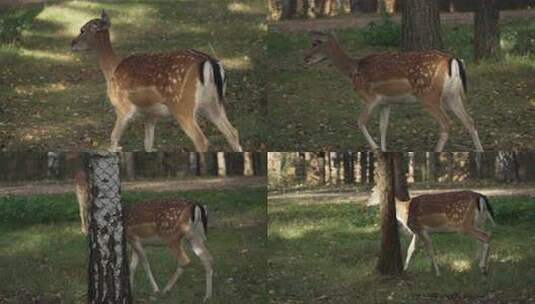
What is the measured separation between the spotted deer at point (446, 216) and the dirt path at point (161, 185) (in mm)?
967

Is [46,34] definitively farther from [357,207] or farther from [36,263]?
[357,207]

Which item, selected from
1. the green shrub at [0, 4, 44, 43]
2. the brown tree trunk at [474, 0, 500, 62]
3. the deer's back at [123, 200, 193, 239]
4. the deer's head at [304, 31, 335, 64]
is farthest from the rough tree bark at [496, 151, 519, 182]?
the green shrub at [0, 4, 44, 43]

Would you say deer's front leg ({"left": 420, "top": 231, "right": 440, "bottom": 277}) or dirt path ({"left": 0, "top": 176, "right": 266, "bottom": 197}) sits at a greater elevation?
dirt path ({"left": 0, "top": 176, "right": 266, "bottom": 197})

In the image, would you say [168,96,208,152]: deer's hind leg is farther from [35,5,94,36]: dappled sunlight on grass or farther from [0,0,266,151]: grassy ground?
[35,5,94,36]: dappled sunlight on grass

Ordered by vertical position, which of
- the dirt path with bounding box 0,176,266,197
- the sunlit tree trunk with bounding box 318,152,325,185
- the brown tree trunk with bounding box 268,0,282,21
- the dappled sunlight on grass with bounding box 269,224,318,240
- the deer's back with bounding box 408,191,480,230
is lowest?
the dappled sunlight on grass with bounding box 269,224,318,240

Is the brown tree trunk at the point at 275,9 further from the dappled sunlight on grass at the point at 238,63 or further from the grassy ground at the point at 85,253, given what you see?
the grassy ground at the point at 85,253

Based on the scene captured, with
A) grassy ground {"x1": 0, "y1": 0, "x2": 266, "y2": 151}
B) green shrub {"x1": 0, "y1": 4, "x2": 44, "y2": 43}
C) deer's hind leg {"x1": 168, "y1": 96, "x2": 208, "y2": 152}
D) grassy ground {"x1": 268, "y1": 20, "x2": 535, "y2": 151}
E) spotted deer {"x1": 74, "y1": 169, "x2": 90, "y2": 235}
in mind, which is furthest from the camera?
green shrub {"x1": 0, "y1": 4, "x2": 44, "y2": 43}

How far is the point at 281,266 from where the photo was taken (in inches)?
238

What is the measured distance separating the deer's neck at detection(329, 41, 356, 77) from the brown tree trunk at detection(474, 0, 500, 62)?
159cm

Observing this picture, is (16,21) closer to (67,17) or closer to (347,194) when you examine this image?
(67,17)

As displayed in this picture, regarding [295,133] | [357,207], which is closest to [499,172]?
[357,207]

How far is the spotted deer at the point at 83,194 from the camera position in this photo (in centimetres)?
570

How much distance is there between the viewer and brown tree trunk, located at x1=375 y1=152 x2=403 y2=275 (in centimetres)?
595

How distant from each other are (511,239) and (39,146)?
297 centimetres
